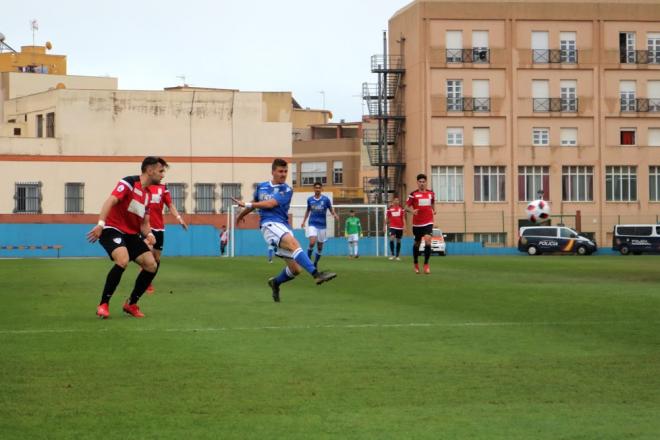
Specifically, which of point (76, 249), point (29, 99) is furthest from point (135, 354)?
point (29, 99)

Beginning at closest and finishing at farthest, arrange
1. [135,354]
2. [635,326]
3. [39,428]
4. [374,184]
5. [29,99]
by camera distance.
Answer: [39,428], [135,354], [635,326], [29,99], [374,184]

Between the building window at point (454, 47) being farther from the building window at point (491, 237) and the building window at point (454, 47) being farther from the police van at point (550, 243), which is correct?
the police van at point (550, 243)

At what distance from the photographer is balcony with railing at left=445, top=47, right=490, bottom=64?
8756 cm

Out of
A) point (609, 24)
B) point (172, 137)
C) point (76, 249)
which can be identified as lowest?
point (76, 249)

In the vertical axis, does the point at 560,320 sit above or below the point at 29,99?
below

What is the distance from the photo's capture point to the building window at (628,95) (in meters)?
89.2

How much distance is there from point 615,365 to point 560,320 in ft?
14.0

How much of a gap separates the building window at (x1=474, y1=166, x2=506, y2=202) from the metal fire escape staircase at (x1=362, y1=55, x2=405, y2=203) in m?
5.82

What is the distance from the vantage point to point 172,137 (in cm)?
8175

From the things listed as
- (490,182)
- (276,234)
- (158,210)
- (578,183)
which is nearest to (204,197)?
(490,182)

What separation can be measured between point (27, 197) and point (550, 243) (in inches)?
1259

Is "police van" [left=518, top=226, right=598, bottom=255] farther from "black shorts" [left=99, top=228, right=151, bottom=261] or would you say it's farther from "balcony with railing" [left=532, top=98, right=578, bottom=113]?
"black shorts" [left=99, top=228, right=151, bottom=261]

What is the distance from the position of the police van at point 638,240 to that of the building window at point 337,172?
5115 centimetres

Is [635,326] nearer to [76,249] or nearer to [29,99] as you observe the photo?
[76,249]
